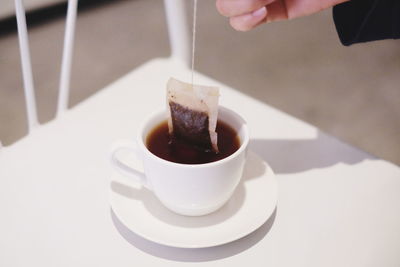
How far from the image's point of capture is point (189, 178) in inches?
16.9

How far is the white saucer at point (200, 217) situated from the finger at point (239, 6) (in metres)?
0.18

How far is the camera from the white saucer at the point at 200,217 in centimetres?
44

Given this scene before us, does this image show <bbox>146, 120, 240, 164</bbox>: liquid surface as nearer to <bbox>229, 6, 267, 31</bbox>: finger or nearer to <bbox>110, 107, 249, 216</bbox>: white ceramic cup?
<bbox>110, 107, 249, 216</bbox>: white ceramic cup

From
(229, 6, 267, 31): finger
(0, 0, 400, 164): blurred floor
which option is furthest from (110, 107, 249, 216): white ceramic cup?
(0, 0, 400, 164): blurred floor

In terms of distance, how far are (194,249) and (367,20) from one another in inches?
13.5

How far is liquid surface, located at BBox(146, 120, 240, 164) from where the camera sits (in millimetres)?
472

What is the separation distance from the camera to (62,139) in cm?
59

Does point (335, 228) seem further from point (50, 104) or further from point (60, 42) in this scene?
point (60, 42)

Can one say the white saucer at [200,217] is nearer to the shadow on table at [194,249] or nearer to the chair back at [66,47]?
the shadow on table at [194,249]

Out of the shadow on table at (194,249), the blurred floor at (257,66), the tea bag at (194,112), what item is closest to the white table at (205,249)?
the shadow on table at (194,249)

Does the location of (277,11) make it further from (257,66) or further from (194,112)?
(257,66)

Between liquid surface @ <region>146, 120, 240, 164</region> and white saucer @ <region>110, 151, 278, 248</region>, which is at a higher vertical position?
liquid surface @ <region>146, 120, 240, 164</region>

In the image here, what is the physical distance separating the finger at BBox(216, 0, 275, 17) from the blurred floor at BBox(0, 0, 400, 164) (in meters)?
1.08

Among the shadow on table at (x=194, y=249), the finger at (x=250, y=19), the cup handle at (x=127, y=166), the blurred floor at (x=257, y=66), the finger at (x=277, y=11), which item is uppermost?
the finger at (x=250, y=19)
